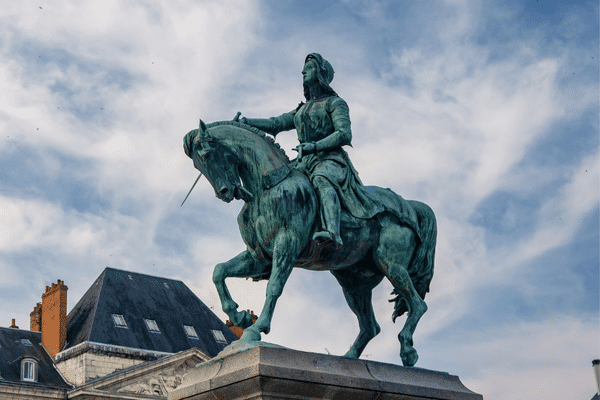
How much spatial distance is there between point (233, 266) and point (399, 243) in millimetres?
1517

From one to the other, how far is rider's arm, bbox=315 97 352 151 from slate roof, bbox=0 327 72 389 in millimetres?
27339

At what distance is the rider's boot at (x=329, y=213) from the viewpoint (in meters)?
6.84

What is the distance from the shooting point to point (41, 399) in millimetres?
32188

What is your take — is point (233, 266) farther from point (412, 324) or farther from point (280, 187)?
point (412, 324)

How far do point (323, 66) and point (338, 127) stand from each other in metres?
0.74

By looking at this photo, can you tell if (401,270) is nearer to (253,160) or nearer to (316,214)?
(316,214)

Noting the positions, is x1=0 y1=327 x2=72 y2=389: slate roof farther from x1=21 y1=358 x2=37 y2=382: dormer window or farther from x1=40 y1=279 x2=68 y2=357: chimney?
x1=40 y1=279 x2=68 y2=357: chimney

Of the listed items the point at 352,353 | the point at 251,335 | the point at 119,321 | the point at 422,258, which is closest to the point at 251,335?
the point at 251,335

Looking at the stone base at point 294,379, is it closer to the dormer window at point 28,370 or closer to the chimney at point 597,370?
the chimney at point 597,370

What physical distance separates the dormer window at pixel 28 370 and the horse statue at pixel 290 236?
92.6 feet

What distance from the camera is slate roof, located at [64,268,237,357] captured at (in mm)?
36219

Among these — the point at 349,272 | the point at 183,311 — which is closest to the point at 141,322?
the point at 183,311

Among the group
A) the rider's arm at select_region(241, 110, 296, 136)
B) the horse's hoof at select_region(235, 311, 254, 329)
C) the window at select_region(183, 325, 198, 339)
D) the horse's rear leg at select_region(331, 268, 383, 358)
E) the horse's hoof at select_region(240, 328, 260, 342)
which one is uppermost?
the window at select_region(183, 325, 198, 339)

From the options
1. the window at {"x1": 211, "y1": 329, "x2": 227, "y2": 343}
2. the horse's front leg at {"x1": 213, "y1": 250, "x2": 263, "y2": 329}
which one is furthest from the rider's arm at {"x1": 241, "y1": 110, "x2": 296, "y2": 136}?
the window at {"x1": 211, "y1": 329, "x2": 227, "y2": 343}
